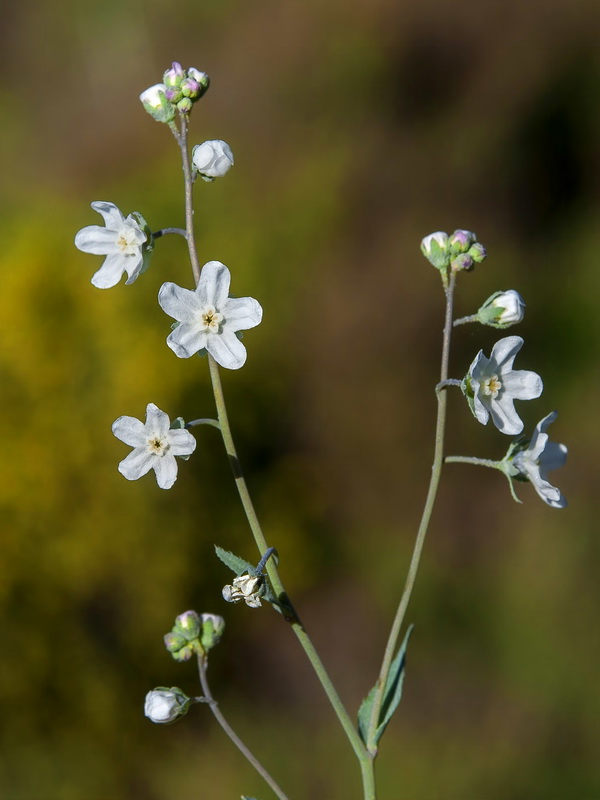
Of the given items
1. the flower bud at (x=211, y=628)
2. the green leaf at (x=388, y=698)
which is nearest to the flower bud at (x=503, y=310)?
the green leaf at (x=388, y=698)

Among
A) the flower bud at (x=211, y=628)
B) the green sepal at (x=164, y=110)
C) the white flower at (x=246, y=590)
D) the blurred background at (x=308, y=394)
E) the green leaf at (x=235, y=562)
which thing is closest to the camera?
the white flower at (x=246, y=590)

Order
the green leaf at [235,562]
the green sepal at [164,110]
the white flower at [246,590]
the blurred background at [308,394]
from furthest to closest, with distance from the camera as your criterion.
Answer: the blurred background at [308,394] < the green sepal at [164,110] < the green leaf at [235,562] < the white flower at [246,590]

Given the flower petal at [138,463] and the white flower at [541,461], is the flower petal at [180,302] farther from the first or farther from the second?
the white flower at [541,461]

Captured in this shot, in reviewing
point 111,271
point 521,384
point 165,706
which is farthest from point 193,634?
point 521,384

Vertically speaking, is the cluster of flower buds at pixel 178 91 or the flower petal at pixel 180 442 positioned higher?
the cluster of flower buds at pixel 178 91

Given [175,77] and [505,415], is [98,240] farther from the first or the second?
[505,415]

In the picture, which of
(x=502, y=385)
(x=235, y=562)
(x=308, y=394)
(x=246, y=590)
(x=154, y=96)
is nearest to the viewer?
(x=246, y=590)

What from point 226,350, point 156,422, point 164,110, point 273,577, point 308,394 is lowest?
point 308,394
